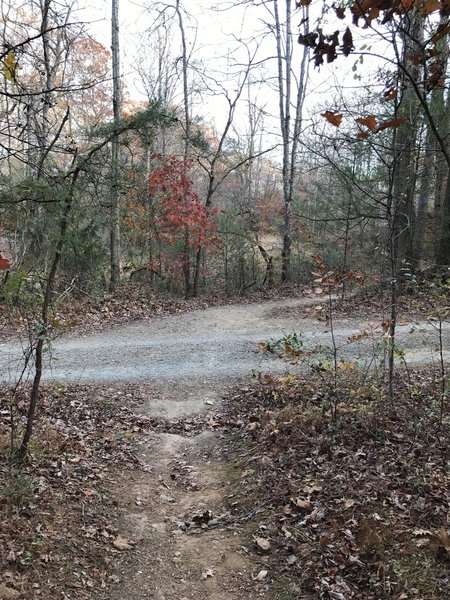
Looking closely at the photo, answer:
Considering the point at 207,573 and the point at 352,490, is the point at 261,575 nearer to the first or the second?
the point at 207,573

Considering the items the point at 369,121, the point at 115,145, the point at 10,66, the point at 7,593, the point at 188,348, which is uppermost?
the point at 115,145

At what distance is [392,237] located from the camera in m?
5.73

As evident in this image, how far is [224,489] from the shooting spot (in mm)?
5191

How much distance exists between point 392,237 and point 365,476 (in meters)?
2.78

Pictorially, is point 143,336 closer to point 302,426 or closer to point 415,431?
point 302,426

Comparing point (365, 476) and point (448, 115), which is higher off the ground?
point (448, 115)

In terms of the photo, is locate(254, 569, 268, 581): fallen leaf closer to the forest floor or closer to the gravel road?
the forest floor

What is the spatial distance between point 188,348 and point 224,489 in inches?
203

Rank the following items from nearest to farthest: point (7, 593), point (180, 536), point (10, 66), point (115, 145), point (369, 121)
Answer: point (369, 121) → point (10, 66) → point (7, 593) → point (180, 536) → point (115, 145)

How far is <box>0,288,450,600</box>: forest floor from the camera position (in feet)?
12.0

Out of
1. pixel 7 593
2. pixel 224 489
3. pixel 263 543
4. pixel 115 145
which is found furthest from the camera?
pixel 115 145

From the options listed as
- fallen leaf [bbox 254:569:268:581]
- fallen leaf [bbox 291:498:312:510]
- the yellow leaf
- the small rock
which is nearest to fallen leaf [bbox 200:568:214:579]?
fallen leaf [bbox 254:569:268:581]

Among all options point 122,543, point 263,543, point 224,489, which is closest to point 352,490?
point 263,543

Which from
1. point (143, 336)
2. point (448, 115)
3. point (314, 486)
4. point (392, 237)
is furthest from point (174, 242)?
point (314, 486)
